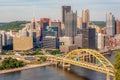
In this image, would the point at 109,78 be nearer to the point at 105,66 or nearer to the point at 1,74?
the point at 105,66

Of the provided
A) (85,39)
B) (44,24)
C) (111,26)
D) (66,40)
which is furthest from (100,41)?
(44,24)

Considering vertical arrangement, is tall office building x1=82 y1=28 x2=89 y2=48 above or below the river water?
above

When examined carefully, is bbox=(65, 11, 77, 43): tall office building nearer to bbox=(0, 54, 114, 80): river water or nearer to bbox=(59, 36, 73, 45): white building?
bbox=(59, 36, 73, 45): white building

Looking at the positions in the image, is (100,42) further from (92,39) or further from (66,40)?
(66,40)

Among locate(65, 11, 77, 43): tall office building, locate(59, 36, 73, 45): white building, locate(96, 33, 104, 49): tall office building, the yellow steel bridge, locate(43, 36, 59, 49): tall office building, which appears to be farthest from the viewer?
locate(65, 11, 77, 43): tall office building

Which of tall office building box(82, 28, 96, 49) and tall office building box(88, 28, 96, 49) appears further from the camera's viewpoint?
tall office building box(88, 28, 96, 49)

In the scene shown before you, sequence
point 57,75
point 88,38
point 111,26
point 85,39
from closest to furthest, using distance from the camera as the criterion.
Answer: point 57,75, point 88,38, point 85,39, point 111,26

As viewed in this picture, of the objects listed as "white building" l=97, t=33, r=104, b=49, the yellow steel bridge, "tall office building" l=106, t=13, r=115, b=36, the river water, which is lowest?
the river water

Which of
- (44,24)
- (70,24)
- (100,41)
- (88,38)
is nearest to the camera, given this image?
(88,38)

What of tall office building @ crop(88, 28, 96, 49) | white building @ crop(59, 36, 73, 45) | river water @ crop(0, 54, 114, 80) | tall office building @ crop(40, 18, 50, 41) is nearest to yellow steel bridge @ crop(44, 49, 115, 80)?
river water @ crop(0, 54, 114, 80)

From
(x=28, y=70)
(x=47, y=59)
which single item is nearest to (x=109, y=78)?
(x=28, y=70)
